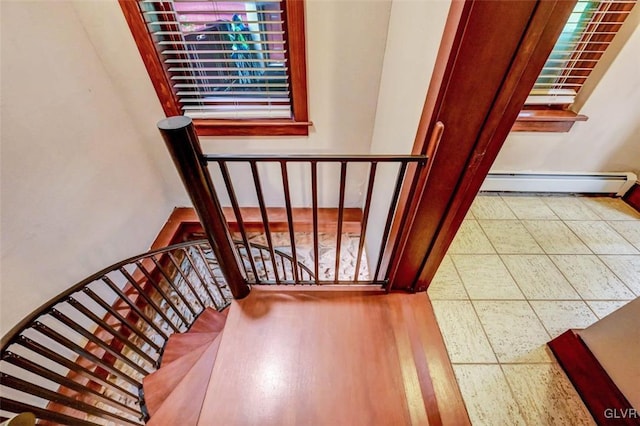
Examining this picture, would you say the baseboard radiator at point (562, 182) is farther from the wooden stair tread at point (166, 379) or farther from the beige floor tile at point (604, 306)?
the wooden stair tread at point (166, 379)

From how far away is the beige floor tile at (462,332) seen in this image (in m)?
1.22

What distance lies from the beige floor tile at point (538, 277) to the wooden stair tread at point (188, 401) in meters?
1.69

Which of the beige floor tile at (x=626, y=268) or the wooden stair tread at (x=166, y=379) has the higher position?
the beige floor tile at (x=626, y=268)

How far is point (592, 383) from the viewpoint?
1039 mm

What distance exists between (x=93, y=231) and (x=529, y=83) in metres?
2.35

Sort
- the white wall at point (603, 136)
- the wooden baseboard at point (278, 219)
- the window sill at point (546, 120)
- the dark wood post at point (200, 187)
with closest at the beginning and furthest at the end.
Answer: the dark wood post at point (200, 187) < the white wall at point (603, 136) < the window sill at point (546, 120) < the wooden baseboard at point (278, 219)

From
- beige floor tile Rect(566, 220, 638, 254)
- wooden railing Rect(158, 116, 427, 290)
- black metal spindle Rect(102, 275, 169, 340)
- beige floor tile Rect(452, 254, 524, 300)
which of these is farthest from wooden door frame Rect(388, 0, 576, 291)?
black metal spindle Rect(102, 275, 169, 340)

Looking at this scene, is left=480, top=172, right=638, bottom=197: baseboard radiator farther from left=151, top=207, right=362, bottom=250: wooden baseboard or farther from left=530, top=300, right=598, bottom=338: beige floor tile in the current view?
left=151, top=207, right=362, bottom=250: wooden baseboard

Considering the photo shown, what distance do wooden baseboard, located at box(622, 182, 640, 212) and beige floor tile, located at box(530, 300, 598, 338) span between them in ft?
4.09

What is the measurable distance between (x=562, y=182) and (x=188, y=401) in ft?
9.34

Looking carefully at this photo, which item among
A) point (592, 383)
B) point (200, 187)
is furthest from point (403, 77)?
point (592, 383)

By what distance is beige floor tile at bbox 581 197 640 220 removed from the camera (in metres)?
1.91

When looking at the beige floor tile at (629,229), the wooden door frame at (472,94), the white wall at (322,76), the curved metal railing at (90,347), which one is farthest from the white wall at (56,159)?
the beige floor tile at (629,229)

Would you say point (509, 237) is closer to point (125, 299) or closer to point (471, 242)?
point (471, 242)
